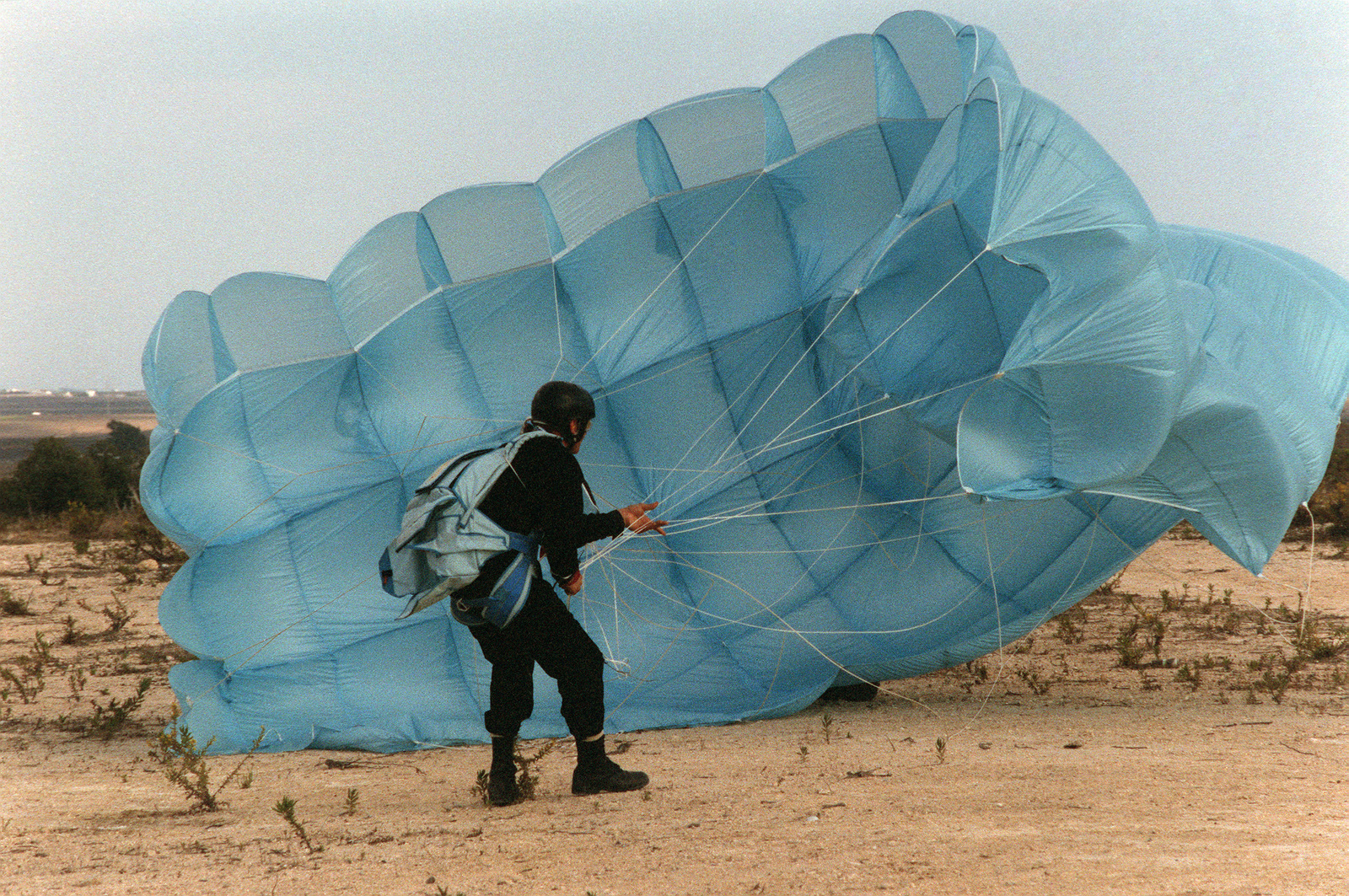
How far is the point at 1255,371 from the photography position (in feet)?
16.2

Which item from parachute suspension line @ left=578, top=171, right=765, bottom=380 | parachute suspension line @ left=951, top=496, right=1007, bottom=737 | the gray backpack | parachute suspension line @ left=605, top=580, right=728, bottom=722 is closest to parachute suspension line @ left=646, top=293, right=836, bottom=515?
parachute suspension line @ left=578, top=171, right=765, bottom=380

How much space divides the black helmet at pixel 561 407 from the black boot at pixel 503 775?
1162mm

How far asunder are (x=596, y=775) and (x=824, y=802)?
865 millimetres

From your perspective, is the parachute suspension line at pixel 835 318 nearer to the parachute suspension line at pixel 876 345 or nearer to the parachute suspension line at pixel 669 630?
the parachute suspension line at pixel 876 345

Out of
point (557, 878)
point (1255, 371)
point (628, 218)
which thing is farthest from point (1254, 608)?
point (557, 878)

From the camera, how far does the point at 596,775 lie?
418 centimetres

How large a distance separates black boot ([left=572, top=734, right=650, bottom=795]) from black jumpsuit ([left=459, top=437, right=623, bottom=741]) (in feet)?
0.16

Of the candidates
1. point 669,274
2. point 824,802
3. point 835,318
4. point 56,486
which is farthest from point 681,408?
point 56,486

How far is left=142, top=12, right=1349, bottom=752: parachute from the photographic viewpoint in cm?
554

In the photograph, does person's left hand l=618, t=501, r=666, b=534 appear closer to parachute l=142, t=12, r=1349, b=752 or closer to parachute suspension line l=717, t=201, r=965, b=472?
parachute l=142, t=12, r=1349, b=752

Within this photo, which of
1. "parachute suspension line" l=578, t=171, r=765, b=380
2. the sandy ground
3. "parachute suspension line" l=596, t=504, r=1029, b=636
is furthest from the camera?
"parachute suspension line" l=596, t=504, r=1029, b=636

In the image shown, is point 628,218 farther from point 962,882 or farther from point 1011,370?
point 962,882

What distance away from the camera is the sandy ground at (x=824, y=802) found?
10.5ft

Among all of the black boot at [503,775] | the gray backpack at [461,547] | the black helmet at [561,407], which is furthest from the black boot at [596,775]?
the black helmet at [561,407]
